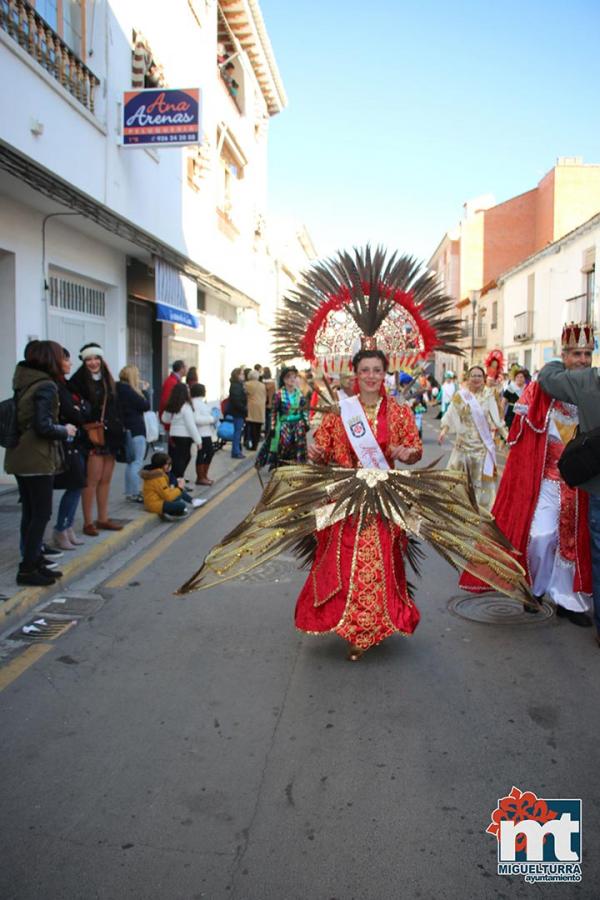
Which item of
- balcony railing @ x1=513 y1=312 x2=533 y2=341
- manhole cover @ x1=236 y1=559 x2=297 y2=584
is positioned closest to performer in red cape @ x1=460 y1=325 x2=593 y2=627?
manhole cover @ x1=236 y1=559 x2=297 y2=584

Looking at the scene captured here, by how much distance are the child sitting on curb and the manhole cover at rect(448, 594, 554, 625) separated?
3.85m

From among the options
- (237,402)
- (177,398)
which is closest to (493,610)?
(177,398)

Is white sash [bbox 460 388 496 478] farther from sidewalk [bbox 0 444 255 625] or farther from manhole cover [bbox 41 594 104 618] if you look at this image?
manhole cover [bbox 41 594 104 618]

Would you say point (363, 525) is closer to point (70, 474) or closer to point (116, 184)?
point (70, 474)

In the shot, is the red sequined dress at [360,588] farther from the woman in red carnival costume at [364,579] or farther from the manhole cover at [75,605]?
the manhole cover at [75,605]

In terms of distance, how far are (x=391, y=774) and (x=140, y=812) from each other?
1.00m

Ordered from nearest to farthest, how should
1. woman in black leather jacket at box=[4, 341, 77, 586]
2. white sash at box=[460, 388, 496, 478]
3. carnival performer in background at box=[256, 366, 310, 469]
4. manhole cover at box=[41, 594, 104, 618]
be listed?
manhole cover at box=[41, 594, 104, 618]
woman in black leather jacket at box=[4, 341, 77, 586]
white sash at box=[460, 388, 496, 478]
carnival performer in background at box=[256, 366, 310, 469]

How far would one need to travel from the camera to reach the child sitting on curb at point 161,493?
8484 millimetres

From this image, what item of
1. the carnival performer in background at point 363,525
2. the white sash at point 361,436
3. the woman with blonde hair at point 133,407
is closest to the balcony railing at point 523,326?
the woman with blonde hair at point 133,407

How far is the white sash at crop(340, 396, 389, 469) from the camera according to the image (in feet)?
14.6

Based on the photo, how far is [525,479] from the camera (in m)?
5.21

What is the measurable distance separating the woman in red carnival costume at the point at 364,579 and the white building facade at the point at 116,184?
591cm

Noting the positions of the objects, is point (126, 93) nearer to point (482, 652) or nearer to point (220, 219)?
point (220, 219)

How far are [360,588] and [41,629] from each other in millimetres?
2182
